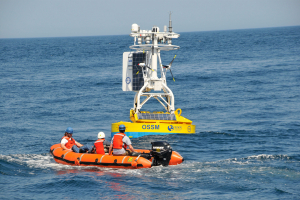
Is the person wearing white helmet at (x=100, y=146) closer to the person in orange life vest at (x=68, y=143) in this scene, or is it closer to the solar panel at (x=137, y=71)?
the person in orange life vest at (x=68, y=143)

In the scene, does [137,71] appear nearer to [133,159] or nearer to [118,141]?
[118,141]

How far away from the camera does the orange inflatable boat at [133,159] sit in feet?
47.4

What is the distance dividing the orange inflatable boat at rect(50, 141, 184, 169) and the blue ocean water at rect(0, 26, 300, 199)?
0.79 ft

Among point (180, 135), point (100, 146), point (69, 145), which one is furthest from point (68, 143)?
point (180, 135)

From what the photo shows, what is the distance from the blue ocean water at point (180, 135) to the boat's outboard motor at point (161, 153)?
Result: 259mm

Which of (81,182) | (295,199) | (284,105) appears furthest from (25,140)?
(284,105)

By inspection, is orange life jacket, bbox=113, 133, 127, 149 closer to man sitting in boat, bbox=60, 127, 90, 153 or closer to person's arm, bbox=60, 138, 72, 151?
man sitting in boat, bbox=60, 127, 90, 153

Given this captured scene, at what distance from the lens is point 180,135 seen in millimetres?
20344

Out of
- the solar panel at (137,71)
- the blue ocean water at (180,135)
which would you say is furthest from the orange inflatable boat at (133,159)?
the solar panel at (137,71)

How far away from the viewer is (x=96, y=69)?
184 feet

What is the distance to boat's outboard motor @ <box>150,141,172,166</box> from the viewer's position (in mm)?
14453

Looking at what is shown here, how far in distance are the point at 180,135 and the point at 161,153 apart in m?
6.00

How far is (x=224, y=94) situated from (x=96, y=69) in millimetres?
25273

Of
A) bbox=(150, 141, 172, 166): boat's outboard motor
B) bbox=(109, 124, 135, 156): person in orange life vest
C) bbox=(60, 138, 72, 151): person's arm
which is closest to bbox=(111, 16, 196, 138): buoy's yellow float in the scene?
bbox=(60, 138, 72, 151): person's arm
